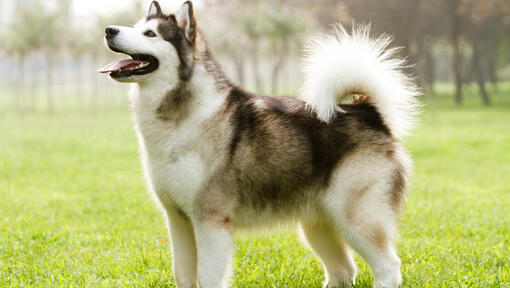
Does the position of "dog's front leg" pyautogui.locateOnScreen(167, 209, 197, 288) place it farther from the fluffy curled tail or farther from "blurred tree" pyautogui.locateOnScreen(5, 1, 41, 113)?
"blurred tree" pyautogui.locateOnScreen(5, 1, 41, 113)

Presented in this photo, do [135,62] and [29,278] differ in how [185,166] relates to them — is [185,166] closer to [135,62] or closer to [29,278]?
[135,62]

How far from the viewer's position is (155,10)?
144 inches

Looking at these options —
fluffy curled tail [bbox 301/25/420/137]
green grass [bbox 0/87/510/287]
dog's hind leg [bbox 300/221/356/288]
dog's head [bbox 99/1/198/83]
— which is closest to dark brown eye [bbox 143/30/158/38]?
dog's head [bbox 99/1/198/83]

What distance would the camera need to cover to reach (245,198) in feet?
11.9

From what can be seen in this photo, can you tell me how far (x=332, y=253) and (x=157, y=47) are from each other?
189 centimetres

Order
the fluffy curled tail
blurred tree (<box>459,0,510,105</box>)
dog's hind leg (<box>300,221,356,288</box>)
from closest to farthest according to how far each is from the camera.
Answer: the fluffy curled tail
dog's hind leg (<box>300,221,356,288</box>)
blurred tree (<box>459,0,510,105</box>)

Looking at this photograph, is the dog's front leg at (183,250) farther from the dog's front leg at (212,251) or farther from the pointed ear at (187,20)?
the pointed ear at (187,20)

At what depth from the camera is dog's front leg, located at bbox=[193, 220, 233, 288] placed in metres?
3.48

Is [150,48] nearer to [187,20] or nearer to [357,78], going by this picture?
[187,20]

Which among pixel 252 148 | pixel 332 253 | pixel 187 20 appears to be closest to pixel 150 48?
pixel 187 20

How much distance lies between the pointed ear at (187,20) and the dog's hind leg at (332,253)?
152cm

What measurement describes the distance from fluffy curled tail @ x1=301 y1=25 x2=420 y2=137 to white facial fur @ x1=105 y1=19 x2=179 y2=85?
943 millimetres

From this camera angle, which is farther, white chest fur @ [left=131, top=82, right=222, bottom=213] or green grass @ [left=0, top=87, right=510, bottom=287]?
green grass @ [left=0, top=87, right=510, bottom=287]

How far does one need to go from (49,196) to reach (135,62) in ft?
15.9
